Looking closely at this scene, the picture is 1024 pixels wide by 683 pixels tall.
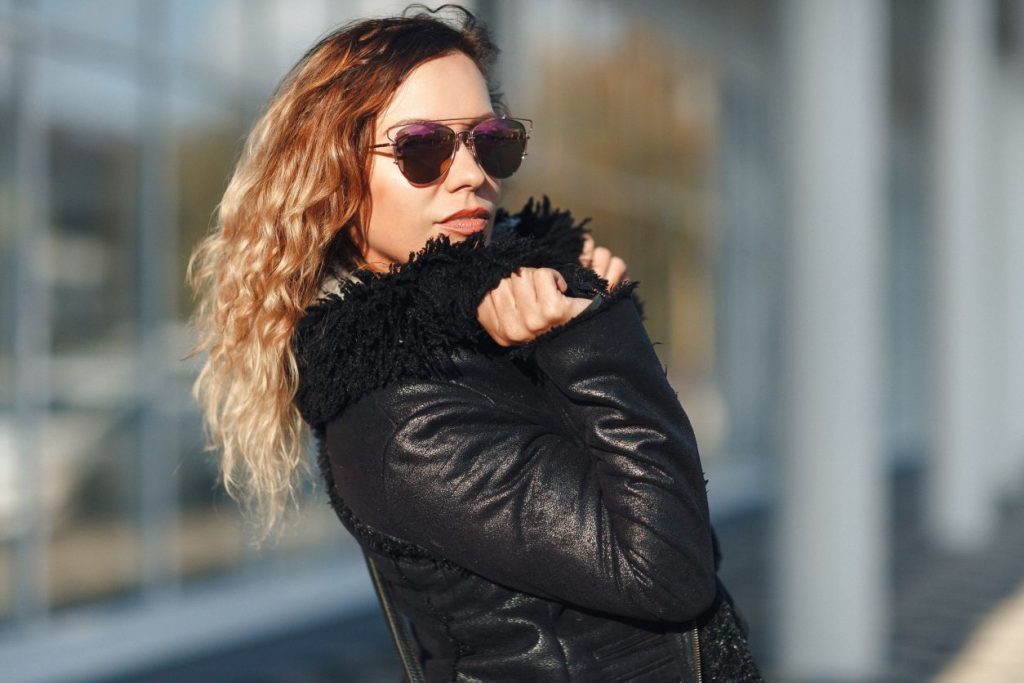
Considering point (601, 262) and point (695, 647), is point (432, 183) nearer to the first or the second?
point (601, 262)

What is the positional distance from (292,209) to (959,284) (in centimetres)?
988

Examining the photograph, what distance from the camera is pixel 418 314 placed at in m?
1.38

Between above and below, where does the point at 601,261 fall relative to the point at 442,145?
below

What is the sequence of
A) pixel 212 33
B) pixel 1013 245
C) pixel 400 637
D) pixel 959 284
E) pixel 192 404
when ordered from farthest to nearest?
pixel 1013 245 → pixel 959 284 → pixel 212 33 → pixel 192 404 → pixel 400 637

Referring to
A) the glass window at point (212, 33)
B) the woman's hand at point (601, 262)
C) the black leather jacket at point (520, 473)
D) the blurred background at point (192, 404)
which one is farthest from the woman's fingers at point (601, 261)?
the glass window at point (212, 33)

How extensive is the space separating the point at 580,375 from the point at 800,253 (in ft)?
15.6

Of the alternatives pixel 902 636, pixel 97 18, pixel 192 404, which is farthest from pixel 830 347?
pixel 97 18

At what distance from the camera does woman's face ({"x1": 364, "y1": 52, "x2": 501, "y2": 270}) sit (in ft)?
4.82

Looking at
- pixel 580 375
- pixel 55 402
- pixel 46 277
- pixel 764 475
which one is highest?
Answer: pixel 580 375

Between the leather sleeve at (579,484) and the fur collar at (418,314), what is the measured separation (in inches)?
1.6

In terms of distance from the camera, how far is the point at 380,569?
5.25 ft

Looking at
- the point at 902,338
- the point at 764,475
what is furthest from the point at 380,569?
the point at 902,338

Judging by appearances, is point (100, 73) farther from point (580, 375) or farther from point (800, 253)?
point (580, 375)

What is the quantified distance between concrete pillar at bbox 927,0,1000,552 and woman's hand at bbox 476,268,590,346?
9604mm
